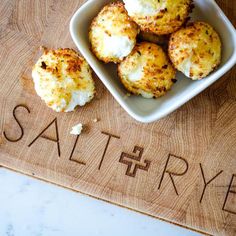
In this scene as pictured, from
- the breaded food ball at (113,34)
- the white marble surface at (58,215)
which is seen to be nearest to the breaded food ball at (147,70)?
the breaded food ball at (113,34)

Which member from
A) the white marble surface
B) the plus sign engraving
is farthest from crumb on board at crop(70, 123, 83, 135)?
the white marble surface

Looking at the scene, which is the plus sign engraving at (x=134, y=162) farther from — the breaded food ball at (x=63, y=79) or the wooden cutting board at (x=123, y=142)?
the breaded food ball at (x=63, y=79)

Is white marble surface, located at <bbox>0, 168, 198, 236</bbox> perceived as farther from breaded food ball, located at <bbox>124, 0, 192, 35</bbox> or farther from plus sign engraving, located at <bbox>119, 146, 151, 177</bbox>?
breaded food ball, located at <bbox>124, 0, 192, 35</bbox>

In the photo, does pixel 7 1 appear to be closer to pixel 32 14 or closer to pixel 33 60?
pixel 32 14

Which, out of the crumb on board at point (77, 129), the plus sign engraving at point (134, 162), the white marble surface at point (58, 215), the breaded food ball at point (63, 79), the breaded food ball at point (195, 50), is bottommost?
the white marble surface at point (58, 215)

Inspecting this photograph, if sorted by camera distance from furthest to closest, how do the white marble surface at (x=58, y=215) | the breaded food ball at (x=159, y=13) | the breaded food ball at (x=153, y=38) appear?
the white marble surface at (x=58, y=215) → the breaded food ball at (x=153, y=38) → the breaded food ball at (x=159, y=13)

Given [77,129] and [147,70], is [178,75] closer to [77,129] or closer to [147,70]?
[147,70]
